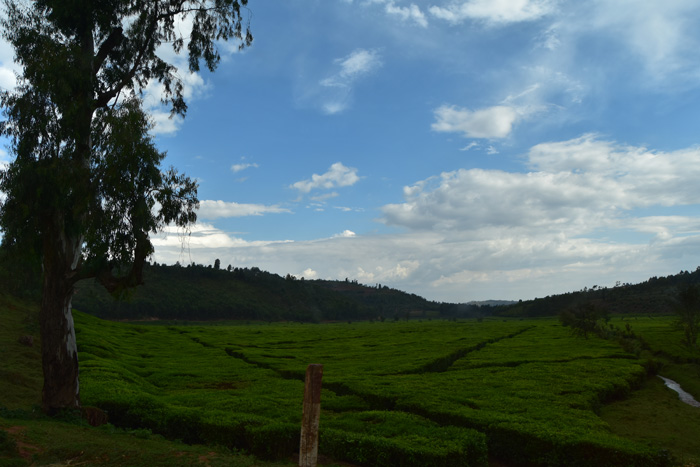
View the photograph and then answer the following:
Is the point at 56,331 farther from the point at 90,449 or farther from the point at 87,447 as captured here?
the point at 90,449

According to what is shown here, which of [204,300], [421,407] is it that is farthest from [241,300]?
[421,407]

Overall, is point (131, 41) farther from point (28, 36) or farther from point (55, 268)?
point (55, 268)

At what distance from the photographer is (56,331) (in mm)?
18031

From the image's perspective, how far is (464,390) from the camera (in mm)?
28250

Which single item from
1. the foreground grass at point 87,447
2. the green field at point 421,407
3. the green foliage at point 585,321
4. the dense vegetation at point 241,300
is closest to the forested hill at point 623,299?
the dense vegetation at point 241,300

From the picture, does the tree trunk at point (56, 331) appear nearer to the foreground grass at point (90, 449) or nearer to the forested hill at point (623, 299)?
the foreground grass at point (90, 449)

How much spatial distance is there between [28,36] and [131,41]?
3.91 metres

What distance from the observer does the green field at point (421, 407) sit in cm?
1720

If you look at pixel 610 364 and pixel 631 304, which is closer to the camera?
pixel 610 364

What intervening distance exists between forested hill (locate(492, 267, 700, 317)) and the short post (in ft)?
443

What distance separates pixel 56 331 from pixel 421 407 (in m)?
16.7

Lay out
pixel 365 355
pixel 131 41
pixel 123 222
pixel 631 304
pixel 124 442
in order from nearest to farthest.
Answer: pixel 124 442, pixel 123 222, pixel 131 41, pixel 365 355, pixel 631 304

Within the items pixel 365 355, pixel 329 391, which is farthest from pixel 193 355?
pixel 329 391

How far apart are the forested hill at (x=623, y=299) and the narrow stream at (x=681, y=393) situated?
9276 centimetres
